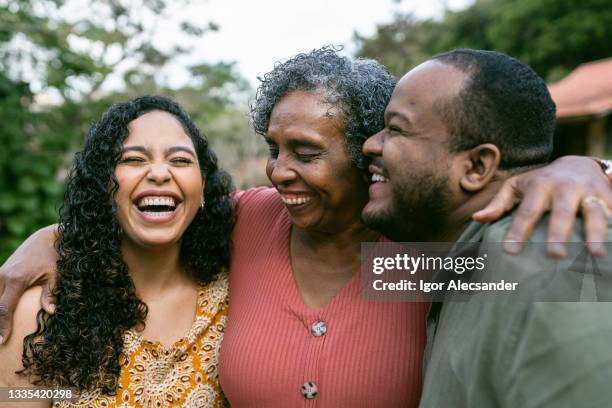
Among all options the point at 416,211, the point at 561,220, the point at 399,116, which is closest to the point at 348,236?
the point at 416,211

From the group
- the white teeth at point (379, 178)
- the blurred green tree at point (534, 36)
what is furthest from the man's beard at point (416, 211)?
the blurred green tree at point (534, 36)

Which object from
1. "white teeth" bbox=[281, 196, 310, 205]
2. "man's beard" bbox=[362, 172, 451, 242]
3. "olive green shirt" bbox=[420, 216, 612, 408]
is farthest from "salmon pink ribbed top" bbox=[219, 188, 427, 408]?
"olive green shirt" bbox=[420, 216, 612, 408]

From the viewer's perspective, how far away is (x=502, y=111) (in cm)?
189

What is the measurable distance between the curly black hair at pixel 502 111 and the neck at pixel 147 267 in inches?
60.9

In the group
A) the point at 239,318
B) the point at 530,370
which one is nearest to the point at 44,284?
the point at 239,318

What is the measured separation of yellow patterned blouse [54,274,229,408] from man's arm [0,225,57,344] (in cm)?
37

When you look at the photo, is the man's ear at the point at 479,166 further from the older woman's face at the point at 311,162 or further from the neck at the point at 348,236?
the neck at the point at 348,236

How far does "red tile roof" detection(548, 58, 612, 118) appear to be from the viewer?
1530cm

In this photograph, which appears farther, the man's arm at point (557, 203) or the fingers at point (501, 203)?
the fingers at point (501, 203)

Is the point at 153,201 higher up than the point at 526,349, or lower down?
higher up

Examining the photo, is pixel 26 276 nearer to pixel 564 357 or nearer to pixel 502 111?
pixel 502 111

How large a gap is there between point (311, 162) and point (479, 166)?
0.75 metres

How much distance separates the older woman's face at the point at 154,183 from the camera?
2.69 meters

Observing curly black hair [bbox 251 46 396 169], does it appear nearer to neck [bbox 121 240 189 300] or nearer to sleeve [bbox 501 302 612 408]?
neck [bbox 121 240 189 300]
